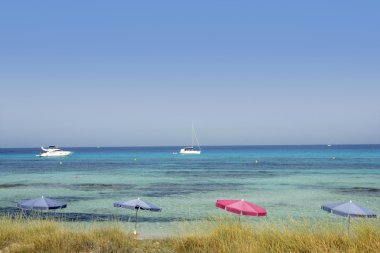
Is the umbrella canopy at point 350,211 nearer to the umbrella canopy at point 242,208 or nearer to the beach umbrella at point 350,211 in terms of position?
the beach umbrella at point 350,211

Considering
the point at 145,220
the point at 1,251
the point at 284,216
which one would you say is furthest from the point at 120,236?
the point at 284,216

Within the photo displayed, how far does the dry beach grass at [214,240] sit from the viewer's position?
420 inches

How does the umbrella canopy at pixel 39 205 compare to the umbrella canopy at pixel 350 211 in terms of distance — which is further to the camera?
the umbrella canopy at pixel 39 205

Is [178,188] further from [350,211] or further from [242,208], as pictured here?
[350,211]

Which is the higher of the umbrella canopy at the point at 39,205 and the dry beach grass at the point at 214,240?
the umbrella canopy at the point at 39,205

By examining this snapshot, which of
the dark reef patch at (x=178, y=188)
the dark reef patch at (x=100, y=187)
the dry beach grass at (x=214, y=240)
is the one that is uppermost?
the dry beach grass at (x=214, y=240)

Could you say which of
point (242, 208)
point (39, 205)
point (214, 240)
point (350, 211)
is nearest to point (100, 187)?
point (39, 205)

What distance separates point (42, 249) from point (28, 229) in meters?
1.73

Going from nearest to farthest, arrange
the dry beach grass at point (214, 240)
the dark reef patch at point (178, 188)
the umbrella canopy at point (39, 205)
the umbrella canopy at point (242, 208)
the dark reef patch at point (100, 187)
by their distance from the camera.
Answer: the dry beach grass at point (214, 240)
the umbrella canopy at point (242, 208)
the umbrella canopy at point (39, 205)
the dark reef patch at point (178, 188)
the dark reef patch at point (100, 187)

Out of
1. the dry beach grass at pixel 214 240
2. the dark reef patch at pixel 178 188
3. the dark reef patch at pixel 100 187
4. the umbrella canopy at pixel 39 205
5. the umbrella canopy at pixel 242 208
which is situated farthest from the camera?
the dark reef patch at pixel 100 187

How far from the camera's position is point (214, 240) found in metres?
12.7

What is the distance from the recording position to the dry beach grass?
1066 cm

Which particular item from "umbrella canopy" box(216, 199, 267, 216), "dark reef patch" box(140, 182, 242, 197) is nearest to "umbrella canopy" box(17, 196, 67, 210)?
"umbrella canopy" box(216, 199, 267, 216)

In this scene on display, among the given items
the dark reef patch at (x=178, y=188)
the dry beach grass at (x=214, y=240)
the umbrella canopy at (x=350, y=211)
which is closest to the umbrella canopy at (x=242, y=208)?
the dry beach grass at (x=214, y=240)
